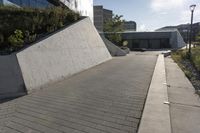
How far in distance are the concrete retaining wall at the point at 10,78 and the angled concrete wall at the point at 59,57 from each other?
197 millimetres

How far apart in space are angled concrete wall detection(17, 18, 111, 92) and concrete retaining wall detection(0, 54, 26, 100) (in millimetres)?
197

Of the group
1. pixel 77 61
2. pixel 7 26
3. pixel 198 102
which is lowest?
pixel 198 102

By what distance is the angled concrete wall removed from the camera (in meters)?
7.88

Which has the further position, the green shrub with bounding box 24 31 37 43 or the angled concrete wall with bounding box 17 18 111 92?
the green shrub with bounding box 24 31 37 43

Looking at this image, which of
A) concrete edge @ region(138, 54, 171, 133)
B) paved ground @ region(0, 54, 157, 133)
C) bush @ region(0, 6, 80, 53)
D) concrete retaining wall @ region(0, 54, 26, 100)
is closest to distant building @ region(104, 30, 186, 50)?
bush @ region(0, 6, 80, 53)

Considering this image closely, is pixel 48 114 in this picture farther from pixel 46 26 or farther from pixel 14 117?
pixel 46 26

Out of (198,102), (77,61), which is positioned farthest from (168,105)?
(77,61)

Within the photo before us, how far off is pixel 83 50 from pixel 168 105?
8418 millimetres

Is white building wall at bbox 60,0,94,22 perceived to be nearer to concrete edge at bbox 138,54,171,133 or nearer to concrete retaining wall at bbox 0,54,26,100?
concrete retaining wall at bbox 0,54,26,100

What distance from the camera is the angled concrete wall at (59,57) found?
25.8 ft

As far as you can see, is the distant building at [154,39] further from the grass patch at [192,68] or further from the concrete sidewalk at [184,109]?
the concrete sidewalk at [184,109]

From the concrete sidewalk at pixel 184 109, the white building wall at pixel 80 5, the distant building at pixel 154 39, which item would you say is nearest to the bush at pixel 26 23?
the concrete sidewalk at pixel 184 109

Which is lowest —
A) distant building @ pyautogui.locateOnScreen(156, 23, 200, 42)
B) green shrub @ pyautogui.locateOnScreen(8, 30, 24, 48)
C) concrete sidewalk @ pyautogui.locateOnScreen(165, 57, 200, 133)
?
concrete sidewalk @ pyautogui.locateOnScreen(165, 57, 200, 133)

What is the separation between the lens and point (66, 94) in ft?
23.9
